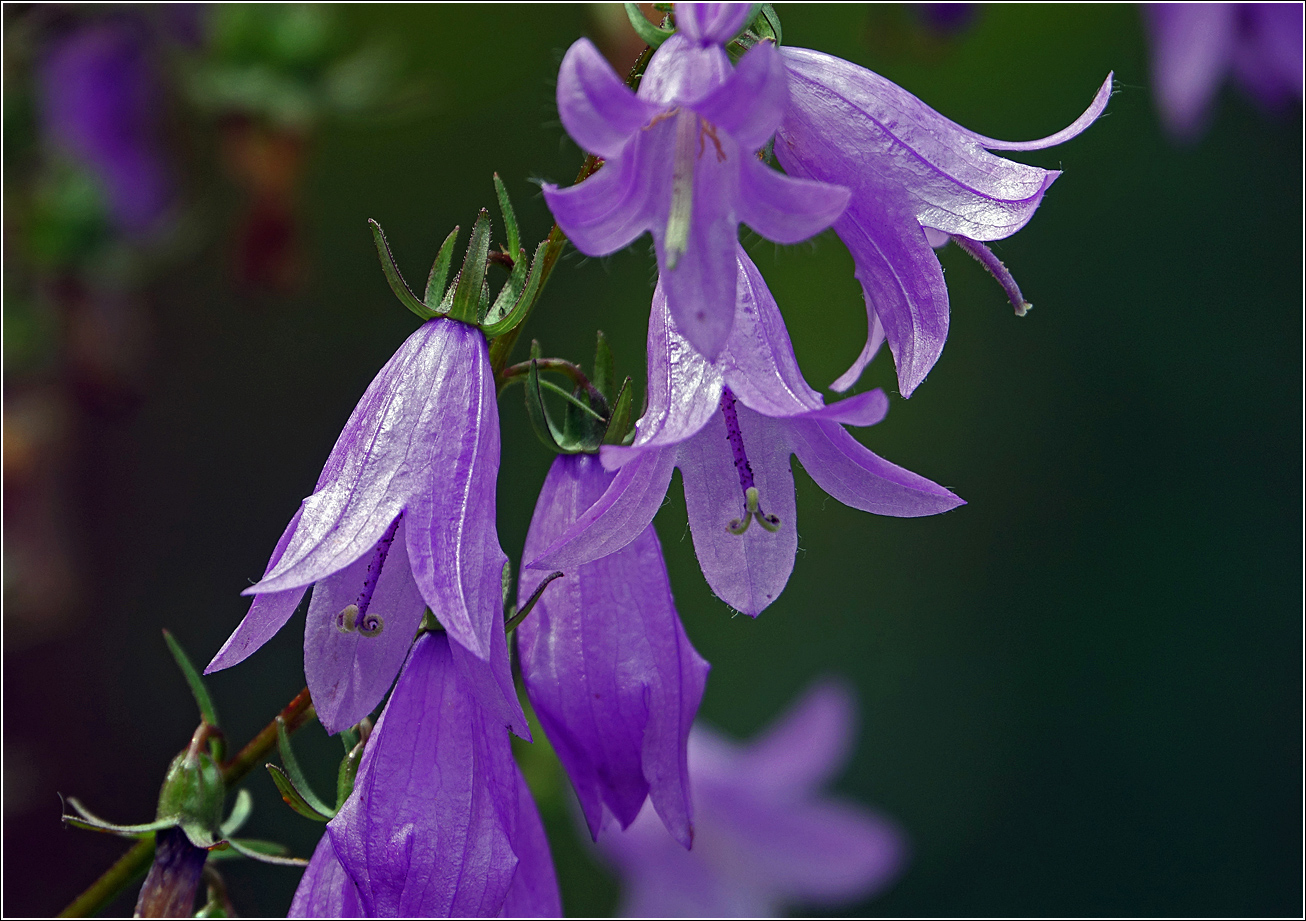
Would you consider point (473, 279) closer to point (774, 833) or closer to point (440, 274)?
point (440, 274)

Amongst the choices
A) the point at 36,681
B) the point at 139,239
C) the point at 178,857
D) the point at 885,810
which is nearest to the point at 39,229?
the point at 139,239

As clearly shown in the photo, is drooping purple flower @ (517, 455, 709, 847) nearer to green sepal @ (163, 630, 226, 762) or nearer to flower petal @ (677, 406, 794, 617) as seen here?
flower petal @ (677, 406, 794, 617)

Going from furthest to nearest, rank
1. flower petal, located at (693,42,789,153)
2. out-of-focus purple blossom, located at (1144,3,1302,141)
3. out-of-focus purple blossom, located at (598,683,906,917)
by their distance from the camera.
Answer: out-of-focus purple blossom, located at (598,683,906,917)
out-of-focus purple blossom, located at (1144,3,1302,141)
flower petal, located at (693,42,789,153)

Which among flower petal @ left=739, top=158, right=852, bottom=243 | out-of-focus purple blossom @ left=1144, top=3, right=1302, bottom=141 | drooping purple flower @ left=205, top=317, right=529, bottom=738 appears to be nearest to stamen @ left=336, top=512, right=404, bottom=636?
drooping purple flower @ left=205, top=317, right=529, bottom=738

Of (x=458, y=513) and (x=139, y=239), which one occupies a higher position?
(x=139, y=239)

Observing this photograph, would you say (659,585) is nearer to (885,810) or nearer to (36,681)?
(36,681)

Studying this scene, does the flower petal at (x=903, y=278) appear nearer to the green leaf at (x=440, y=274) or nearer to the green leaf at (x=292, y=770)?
the green leaf at (x=440, y=274)
